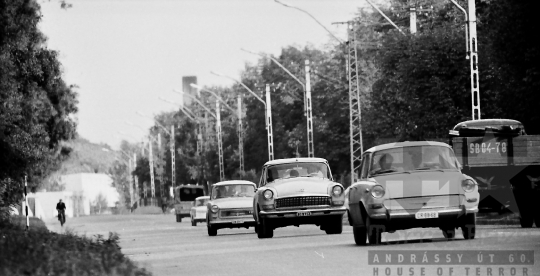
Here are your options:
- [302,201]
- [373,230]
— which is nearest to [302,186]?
[302,201]

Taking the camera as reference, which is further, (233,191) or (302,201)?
(233,191)

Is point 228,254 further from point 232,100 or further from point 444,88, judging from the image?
point 232,100

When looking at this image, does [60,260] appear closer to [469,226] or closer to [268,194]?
[469,226]

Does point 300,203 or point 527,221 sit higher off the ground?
point 300,203

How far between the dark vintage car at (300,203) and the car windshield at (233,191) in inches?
309

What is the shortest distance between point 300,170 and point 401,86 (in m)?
25.7

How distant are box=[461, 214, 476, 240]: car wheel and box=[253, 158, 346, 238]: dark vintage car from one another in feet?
27.5

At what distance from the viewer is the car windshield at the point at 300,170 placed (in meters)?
32.7

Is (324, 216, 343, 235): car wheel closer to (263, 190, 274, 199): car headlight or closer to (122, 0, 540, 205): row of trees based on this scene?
(263, 190, 274, 199): car headlight

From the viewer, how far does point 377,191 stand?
2241 centimetres

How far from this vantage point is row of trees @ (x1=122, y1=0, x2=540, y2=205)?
4559 centimetres

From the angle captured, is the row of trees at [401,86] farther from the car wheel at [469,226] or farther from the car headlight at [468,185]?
the car headlight at [468,185]

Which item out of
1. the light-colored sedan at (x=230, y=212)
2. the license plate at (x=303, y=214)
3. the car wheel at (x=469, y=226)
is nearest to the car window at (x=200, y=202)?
the light-colored sedan at (x=230, y=212)

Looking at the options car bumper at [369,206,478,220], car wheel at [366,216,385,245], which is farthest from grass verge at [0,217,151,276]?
A: car bumper at [369,206,478,220]
